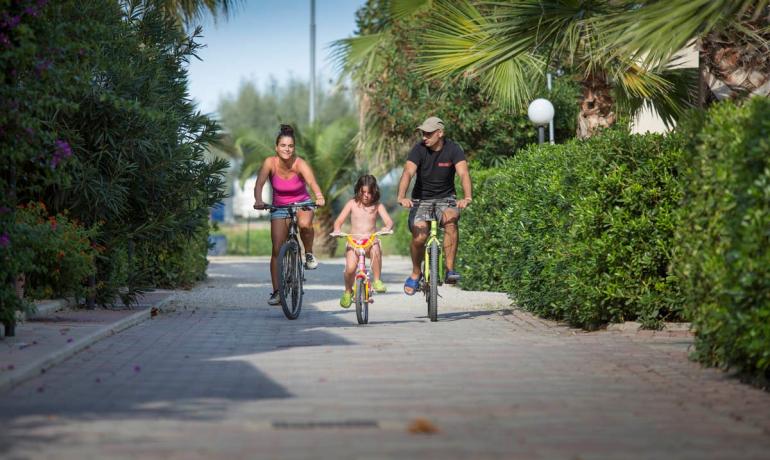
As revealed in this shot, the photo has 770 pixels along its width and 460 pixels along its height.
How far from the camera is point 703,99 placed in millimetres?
14367

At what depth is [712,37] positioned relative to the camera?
45.0 ft

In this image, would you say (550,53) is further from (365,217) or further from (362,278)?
(362,278)

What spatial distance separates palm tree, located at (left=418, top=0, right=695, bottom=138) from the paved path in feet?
12.4

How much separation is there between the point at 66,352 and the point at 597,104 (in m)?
9.69

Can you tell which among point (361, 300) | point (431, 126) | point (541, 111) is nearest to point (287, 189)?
point (431, 126)

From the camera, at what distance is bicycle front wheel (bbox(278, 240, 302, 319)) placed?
44.1 feet

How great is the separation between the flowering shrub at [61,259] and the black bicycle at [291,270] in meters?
1.90

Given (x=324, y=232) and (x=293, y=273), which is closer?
(x=293, y=273)

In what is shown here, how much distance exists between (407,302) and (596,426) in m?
10.8

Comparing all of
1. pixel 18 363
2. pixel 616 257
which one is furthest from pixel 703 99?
pixel 18 363

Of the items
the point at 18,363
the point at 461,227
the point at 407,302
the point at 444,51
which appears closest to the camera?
the point at 18,363

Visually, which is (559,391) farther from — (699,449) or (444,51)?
(444,51)

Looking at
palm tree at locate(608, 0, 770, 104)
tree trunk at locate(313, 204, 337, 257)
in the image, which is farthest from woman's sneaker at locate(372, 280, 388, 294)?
tree trunk at locate(313, 204, 337, 257)

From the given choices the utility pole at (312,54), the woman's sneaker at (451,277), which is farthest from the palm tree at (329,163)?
the woman's sneaker at (451,277)
